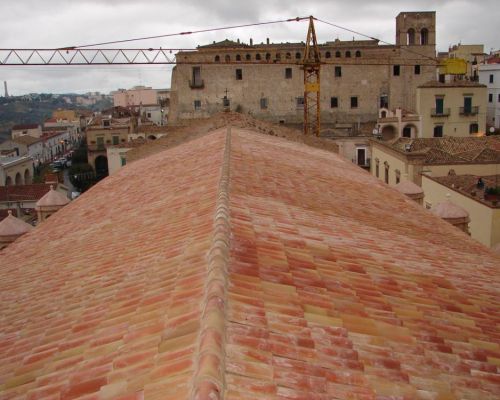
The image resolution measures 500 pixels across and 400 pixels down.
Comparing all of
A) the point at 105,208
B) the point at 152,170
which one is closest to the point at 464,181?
the point at 152,170

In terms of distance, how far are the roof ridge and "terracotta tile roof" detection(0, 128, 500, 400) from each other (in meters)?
0.01

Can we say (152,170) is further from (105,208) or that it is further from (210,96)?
(210,96)

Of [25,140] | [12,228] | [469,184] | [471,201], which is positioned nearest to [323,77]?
[469,184]

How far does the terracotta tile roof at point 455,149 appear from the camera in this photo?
2262 centimetres

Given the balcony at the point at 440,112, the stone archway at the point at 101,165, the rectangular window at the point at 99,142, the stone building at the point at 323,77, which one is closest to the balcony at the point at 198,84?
the stone building at the point at 323,77

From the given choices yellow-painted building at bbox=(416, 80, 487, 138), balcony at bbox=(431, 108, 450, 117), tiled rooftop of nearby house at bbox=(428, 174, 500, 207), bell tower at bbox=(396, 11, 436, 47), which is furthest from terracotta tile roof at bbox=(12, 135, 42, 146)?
tiled rooftop of nearby house at bbox=(428, 174, 500, 207)

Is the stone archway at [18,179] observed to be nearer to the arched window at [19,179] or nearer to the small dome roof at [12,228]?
the arched window at [19,179]

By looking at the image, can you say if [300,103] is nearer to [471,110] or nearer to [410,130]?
[410,130]

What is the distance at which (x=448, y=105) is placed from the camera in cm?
3675

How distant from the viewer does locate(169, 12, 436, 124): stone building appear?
146 feet

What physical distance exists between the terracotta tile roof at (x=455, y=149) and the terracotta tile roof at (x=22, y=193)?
1655cm

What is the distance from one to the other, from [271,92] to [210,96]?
16.4ft

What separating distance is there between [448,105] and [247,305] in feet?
119

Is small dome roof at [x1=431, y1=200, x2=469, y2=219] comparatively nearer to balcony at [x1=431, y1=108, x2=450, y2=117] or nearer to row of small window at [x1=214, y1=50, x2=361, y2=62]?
balcony at [x1=431, y1=108, x2=450, y2=117]
